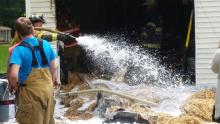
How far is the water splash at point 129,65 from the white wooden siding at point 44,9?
0.71 meters

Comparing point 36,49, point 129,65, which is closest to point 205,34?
point 129,65

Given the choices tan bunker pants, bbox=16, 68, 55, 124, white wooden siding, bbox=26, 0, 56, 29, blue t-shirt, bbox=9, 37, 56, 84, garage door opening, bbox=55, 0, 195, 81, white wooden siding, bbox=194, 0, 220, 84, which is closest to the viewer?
blue t-shirt, bbox=9, 37, 56, 84

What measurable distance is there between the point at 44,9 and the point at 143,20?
191 inches

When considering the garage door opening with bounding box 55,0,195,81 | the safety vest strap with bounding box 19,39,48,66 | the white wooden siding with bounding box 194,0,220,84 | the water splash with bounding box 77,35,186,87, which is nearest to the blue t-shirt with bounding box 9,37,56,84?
the safety vest strap with bounding box 19,39,48,66

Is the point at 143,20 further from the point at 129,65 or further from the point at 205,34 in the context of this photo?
the point at 205,34

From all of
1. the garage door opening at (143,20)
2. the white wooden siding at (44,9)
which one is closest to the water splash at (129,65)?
the garage door opening at (143,20)

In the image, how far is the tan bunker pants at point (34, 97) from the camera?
5746 mm

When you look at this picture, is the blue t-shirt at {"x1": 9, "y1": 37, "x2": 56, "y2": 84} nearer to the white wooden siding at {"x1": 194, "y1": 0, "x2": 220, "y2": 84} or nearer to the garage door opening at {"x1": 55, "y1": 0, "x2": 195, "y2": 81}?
the white wooden siding at {"x1": 194, "y1": 0, "x2": 220, "y2": 84}

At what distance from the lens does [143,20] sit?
15352 mm

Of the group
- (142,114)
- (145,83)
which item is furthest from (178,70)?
(142,114)

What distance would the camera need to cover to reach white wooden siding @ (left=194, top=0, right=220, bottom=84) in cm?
1057

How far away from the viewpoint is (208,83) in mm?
10727

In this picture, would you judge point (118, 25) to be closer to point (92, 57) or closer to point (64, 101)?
point (92, 57)

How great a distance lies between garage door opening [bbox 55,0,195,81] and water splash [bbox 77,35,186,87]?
1.43 feet
